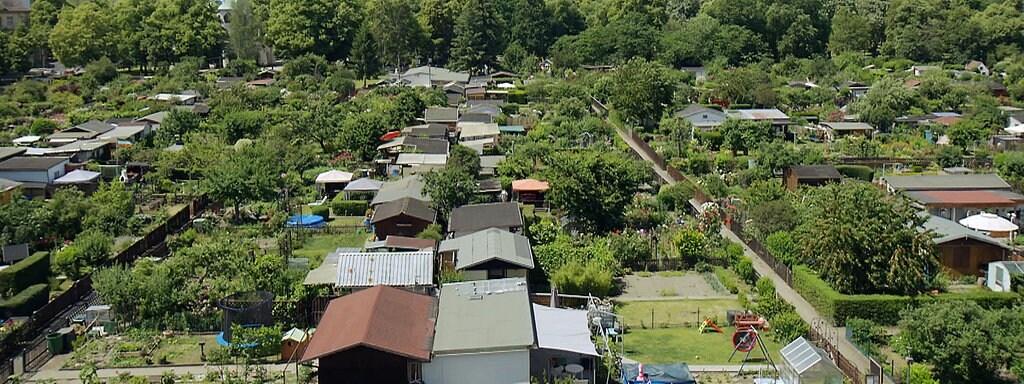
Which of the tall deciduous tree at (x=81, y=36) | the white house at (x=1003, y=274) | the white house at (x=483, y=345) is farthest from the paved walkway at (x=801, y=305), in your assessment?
the tall deciduous tree at (x=81, y=36)

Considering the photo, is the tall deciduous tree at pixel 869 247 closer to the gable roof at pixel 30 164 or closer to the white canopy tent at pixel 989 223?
the white canopy tent at pixel 989 223

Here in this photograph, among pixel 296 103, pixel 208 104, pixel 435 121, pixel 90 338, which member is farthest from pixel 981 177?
pixel 208 104

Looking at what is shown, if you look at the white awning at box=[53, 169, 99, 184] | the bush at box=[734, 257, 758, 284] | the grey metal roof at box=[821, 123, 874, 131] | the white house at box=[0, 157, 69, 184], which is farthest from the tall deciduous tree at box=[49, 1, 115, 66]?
the bush at box=[734, 257, 758, 284]

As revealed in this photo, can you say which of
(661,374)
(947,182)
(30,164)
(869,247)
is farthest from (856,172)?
(30,164)

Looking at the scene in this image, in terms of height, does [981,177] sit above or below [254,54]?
below

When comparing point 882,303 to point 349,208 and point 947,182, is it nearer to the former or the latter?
point 947,182

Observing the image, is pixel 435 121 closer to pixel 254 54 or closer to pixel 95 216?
pixel 95 216
